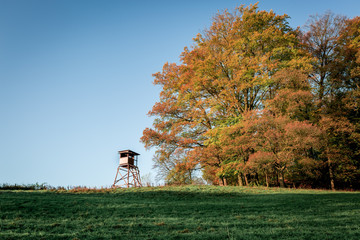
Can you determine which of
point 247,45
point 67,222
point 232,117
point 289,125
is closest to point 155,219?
point 67,222

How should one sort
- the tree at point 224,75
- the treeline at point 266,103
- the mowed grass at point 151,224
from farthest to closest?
the tree at point 224,75 < the treeline at point 266,103 < the mowed grass at point 151,224

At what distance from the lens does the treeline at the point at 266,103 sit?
14977 mm

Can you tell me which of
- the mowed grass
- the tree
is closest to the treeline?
the tree

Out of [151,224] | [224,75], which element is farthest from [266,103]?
[151,224]

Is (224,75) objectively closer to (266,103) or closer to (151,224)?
(266,103)

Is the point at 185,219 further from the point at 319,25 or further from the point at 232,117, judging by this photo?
the point at 319,25

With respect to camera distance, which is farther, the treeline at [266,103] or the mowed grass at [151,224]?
the treeline at [266,103]

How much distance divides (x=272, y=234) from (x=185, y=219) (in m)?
2.36

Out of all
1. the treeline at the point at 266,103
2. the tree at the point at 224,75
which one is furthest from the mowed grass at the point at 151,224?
the tree at the point at 224,75

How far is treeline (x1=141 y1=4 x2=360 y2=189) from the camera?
14977 mm

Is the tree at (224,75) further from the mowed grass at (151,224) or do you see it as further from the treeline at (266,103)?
the mowed grass at (151,224)

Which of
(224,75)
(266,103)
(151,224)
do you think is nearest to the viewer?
(151,224)

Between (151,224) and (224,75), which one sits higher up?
(224,75)

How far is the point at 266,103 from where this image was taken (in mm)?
16094
